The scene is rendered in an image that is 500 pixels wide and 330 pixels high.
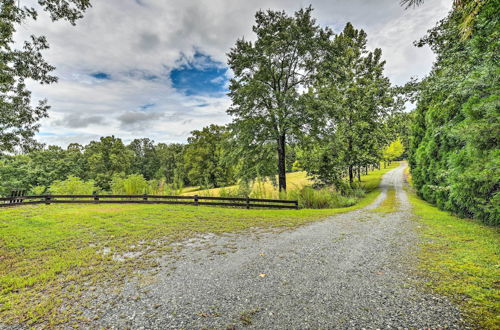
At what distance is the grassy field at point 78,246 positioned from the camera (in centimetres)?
326

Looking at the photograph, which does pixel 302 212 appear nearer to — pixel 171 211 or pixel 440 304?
pixel 171 211

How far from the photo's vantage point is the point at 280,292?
11.2ft

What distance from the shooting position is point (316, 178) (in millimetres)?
17141

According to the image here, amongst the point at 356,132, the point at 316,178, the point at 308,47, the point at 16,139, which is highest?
the point at 308,47

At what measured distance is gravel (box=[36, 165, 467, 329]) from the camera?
2748mm

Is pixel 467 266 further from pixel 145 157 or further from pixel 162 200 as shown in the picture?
pixel 145 157

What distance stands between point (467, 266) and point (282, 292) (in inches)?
156

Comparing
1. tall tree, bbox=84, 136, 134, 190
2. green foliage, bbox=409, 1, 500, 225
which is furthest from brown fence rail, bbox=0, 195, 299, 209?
tall tree, bbox=84, 136, 134, 190

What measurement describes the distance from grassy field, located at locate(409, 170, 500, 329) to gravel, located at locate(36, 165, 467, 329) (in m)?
0.27

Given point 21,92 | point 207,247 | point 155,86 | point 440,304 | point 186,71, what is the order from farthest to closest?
point 155,86 < point 186,71 < point 21,92 < point 207,247 < point 440,304

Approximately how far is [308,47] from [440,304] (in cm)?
1387

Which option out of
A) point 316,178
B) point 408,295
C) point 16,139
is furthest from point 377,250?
point 16,139

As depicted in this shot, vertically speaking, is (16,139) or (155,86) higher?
(155,86)

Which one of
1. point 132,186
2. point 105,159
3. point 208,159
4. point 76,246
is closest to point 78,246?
point 76,246
